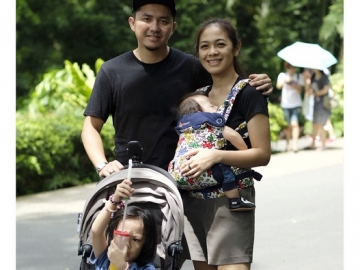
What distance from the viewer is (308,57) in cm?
1544

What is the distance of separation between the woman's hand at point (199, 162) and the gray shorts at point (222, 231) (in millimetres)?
230

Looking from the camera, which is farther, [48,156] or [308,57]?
[308,57]

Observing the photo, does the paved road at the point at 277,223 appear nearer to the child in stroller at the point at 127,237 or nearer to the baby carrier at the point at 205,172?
the baby carrier at the point at 205,172

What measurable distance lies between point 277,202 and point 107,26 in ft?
45.2

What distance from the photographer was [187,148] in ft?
14.0

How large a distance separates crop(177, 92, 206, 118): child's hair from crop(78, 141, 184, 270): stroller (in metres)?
0.35

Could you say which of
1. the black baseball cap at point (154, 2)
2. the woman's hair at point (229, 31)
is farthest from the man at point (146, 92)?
the woman's hair at point (229, 31)

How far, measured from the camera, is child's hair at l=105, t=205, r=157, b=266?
406 cm

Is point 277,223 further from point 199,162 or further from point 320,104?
point 320,104

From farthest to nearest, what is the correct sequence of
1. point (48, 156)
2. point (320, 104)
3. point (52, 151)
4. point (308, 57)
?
point (308, 57), point (320, 104), point (52, 151), point (48, 156)

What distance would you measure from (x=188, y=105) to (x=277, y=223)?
4882mm

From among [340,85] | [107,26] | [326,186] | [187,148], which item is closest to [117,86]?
[187,148]

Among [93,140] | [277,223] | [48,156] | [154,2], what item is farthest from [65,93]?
[154,2]

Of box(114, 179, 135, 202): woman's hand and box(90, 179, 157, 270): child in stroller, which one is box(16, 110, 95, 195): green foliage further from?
box(114, 179, 135, 202): woman's hand
